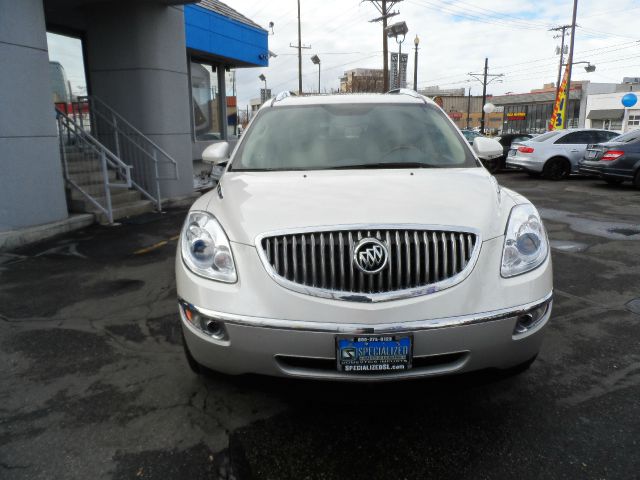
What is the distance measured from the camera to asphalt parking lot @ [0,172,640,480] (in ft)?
7.31

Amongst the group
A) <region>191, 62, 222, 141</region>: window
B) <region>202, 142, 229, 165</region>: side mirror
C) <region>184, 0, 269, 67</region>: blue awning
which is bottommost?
<region>202, 142, 229, 165</region>: side mirror

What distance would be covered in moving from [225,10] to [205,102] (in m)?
2.99

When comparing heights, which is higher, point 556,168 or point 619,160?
point 619,160

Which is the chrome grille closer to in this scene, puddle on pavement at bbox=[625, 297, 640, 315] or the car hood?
the car hood

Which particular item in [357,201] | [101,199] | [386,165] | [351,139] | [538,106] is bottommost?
[101,199]

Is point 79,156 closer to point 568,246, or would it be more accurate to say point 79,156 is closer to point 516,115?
point 568,246

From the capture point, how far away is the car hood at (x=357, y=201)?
2.35 meters

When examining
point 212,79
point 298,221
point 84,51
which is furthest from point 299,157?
point 212,79

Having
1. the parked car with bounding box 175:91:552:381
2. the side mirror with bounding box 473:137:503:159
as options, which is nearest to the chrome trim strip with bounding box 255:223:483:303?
the parked car with bounding box 175:91:552:381

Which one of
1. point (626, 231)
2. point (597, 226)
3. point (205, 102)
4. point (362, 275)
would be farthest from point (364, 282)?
point (205, 102)

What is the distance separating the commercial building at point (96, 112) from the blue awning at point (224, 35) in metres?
3.57

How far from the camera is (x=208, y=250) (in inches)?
96.3

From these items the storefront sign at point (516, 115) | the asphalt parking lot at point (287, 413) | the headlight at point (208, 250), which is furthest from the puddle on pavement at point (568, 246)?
the storefront sign at point (516, 115)

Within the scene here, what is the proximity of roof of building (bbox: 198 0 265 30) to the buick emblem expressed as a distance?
46.1 ft
